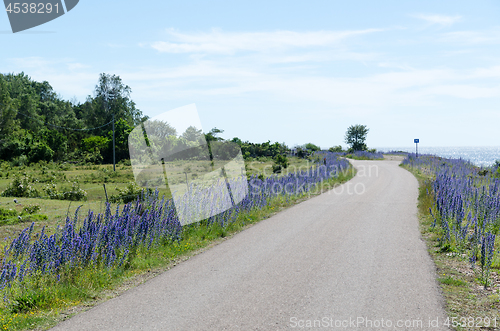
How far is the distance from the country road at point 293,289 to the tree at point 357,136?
217 feet

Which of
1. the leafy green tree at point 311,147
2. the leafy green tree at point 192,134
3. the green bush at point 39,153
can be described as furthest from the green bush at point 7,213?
the leafy green tree at point 311,147

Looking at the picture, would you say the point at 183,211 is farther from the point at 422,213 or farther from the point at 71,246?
the point at 422,213

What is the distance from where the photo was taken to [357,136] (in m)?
75.4

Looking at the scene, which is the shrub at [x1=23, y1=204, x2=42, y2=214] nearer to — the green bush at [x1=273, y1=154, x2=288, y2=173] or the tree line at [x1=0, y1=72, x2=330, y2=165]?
the tree line at [x1=0, y1=72, x2=330, y2=165]

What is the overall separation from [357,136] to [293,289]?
238ft

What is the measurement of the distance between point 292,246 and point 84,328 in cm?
557

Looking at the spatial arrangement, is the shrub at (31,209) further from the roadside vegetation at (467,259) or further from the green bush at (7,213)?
the roadside vegetation at (467,259)

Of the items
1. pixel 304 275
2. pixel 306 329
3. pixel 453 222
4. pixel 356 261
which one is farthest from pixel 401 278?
pixel 453 222

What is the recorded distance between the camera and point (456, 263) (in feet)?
27.2

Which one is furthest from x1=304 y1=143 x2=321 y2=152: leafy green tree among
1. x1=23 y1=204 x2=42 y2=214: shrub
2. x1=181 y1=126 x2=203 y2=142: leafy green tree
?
x1=23 y1=204 x2=42 y2=214: shrub

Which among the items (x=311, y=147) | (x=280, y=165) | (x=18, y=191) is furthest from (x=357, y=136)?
(x=18, y=191)

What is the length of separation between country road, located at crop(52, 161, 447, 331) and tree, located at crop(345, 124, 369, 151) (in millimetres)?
66099

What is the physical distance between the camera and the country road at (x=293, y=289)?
532cm

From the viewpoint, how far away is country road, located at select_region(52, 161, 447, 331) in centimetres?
532
